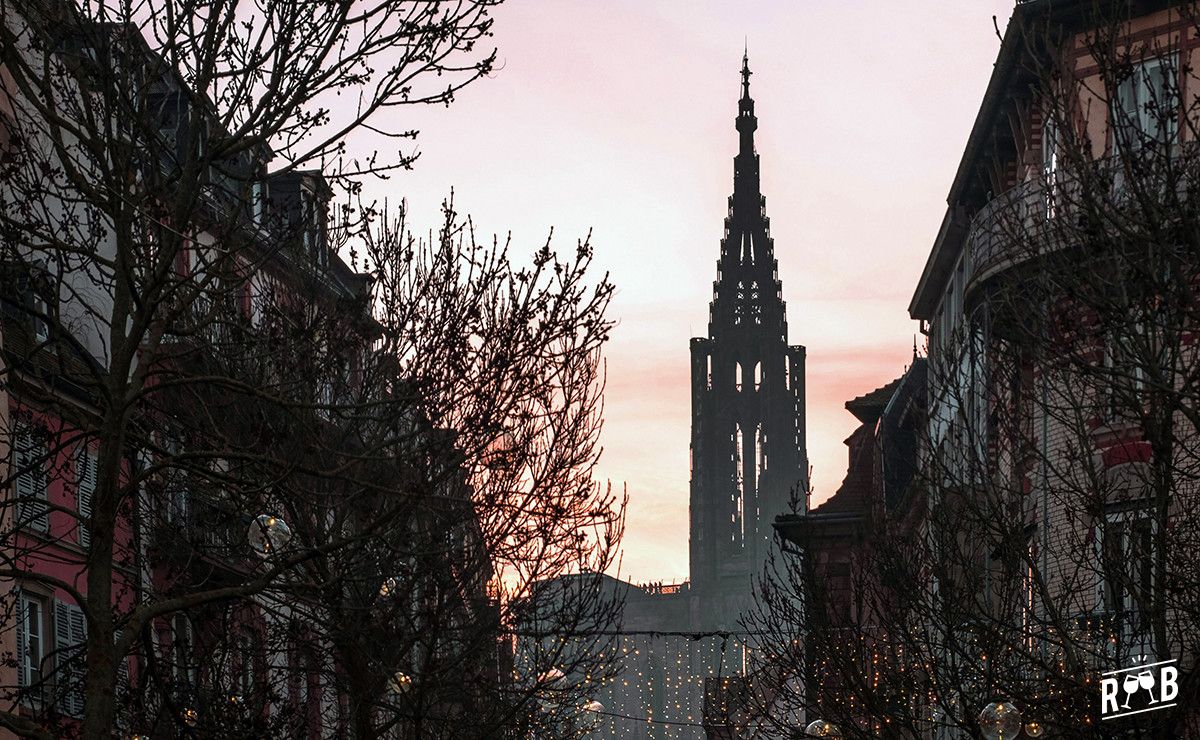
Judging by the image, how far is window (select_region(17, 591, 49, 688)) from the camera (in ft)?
80.6

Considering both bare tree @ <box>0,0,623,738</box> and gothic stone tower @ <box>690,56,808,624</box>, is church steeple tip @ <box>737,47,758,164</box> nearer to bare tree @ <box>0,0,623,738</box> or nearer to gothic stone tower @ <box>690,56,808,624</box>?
gothic stone tower @ <box>690,56,808,624</box>

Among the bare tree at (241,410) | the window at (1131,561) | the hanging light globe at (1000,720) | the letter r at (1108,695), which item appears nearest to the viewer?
the bare tree at (241,410)

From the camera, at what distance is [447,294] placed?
87.1 ft

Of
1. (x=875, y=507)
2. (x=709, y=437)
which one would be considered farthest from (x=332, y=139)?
(x=709, y=437)

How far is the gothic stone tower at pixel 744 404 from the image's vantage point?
14012 centimetres

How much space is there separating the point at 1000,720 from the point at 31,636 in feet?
39.9

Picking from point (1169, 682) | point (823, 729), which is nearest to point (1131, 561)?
point (1169, 682)

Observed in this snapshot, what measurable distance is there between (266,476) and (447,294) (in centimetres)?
1199

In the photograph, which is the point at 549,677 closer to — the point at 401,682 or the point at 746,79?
the point at 401,682

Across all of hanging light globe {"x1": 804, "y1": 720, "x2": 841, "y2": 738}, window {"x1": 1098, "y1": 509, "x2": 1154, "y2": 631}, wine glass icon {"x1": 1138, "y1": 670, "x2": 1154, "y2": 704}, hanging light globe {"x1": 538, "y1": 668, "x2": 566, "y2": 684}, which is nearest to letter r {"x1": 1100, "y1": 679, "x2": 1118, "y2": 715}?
wine glass icon {"x1": 1138, "y1": 670, "x2": 1154, "y2": 704}

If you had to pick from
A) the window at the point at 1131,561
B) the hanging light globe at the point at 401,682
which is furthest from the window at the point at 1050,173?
the hanging light globe at the point at 401,682

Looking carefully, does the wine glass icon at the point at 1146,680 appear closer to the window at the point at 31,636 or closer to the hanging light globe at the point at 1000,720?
the hanging light globe at the point at 1000,720

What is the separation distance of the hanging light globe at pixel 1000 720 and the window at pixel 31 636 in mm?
10765

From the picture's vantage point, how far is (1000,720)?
65.3ft
